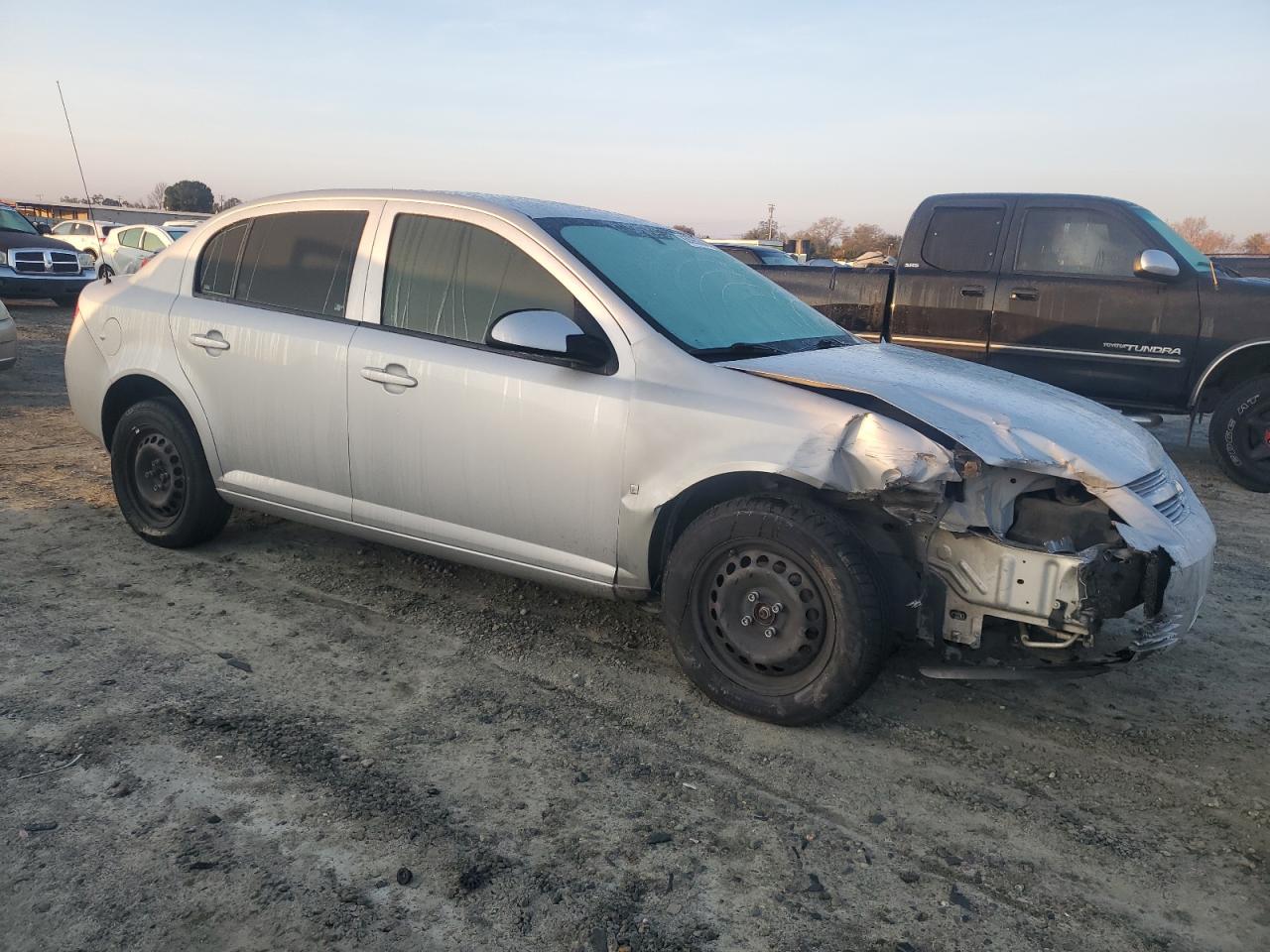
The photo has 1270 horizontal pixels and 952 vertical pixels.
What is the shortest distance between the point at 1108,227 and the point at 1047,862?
6360 mm

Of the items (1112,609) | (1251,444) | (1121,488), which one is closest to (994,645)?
(1112,609)

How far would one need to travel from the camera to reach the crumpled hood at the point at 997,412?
3.22 meters

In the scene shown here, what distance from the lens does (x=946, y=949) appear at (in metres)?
2.35

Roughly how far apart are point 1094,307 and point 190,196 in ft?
176

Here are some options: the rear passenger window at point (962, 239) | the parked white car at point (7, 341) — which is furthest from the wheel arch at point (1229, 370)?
the parked white car at point (7, 341)

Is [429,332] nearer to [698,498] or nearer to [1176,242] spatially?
[698,498]

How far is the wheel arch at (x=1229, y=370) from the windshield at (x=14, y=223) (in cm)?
1735

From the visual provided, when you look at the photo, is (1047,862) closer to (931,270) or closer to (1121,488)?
(1121,488)

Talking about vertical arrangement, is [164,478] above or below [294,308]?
below

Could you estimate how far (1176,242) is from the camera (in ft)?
Answer: 24.9

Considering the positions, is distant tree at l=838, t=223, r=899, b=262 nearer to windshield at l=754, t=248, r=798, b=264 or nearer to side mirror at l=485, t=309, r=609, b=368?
windshield at l=754, t=248, r=798, b=264

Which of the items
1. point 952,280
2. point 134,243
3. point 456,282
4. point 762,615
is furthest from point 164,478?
point 134,243

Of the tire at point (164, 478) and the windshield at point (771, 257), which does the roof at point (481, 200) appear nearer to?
the tire at point (164, 478)

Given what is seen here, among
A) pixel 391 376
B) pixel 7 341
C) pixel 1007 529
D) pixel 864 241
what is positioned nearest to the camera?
pixel 1007 529
